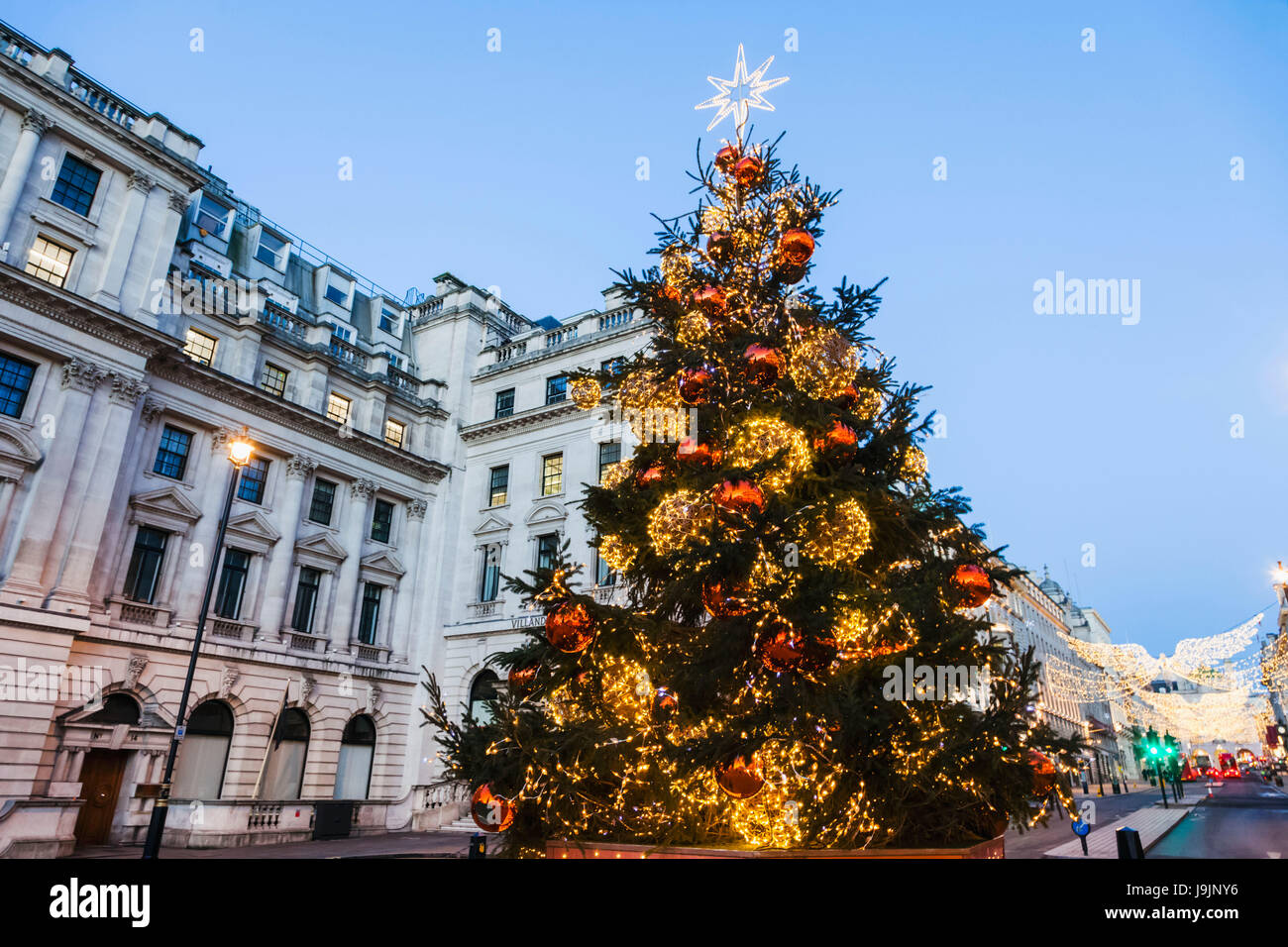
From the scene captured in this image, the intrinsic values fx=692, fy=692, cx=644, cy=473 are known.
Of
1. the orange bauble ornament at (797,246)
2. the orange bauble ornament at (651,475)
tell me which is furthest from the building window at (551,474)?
the orange bauble ornament at (797,246)

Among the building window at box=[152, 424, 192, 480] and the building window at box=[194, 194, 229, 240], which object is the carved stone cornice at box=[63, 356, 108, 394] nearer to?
the building window at box=[152, 424, 192, 480]

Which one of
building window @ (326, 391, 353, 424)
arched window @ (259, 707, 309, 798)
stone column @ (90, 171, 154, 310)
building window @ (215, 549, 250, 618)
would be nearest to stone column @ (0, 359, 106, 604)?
stone column @ (90, 171, 154, 310)

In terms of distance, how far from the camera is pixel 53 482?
19188 millimetres

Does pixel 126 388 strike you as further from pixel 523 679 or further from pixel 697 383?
pixel 697 383

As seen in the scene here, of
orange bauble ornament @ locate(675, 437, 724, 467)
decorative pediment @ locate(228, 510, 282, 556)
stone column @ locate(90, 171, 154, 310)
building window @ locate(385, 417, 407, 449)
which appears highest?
stone column @ locate(90, 171, 154, 310)

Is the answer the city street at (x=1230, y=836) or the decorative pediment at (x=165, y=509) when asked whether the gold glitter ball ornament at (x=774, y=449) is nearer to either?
the city street at (x=1230, y=836)

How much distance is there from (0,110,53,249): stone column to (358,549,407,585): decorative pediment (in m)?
15.2

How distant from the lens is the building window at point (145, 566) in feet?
71.4

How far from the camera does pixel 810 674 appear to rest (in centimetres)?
662

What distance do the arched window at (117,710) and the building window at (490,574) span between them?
40.1 ft

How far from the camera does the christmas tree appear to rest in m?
6.21
